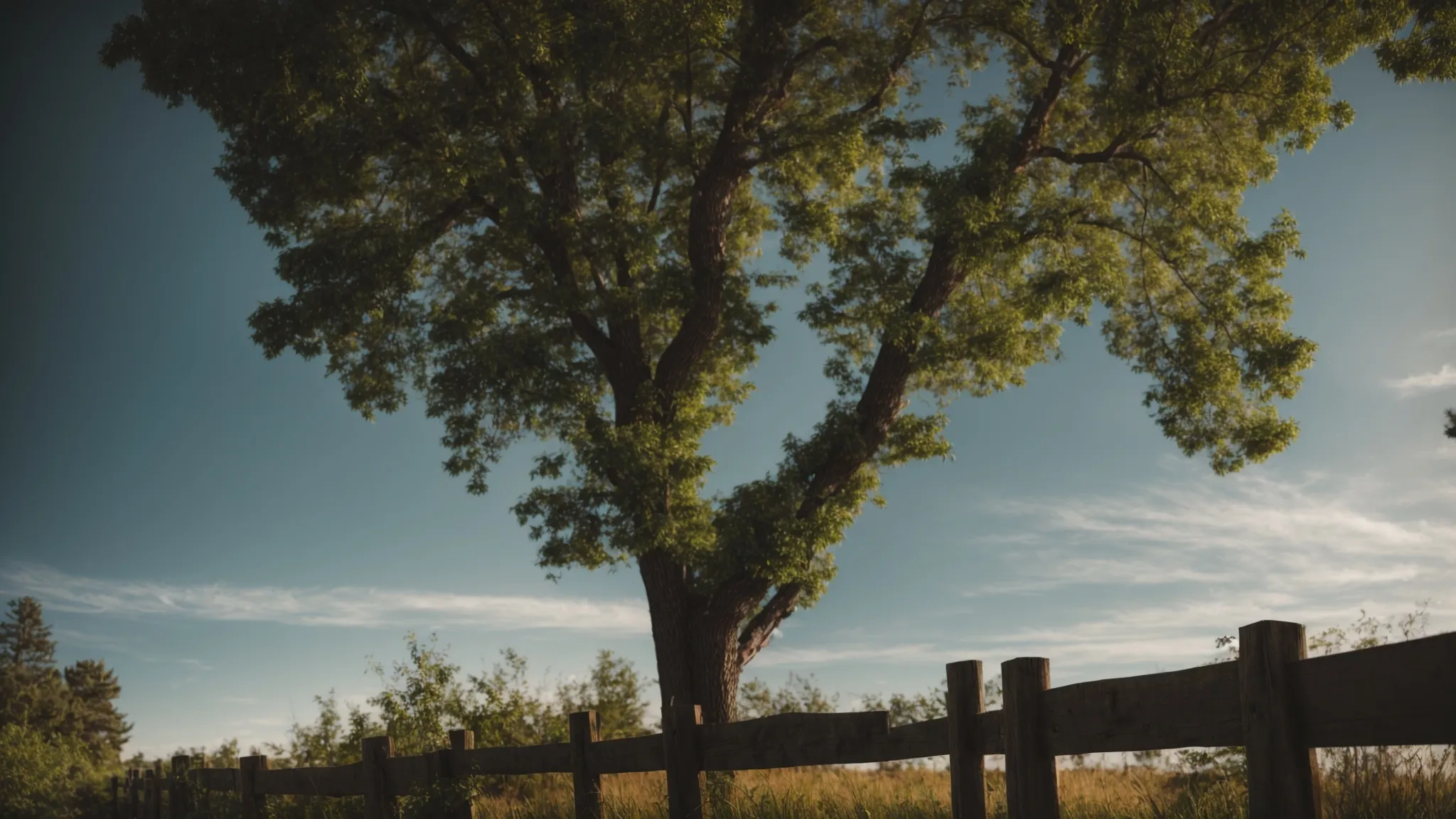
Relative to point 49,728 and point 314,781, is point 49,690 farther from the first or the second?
point 314,781

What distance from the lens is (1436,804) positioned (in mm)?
6727

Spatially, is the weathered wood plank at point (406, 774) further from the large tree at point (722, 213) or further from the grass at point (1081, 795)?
the large tree at point (722, 213)

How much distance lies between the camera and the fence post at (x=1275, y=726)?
184 inches

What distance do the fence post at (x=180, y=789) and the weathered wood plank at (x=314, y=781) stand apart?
11.9ft

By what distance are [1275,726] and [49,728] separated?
69.1 meters

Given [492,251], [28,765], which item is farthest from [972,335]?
[28,765]

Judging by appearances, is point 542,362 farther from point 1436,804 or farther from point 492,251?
point 1436,804

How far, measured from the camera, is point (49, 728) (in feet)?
195

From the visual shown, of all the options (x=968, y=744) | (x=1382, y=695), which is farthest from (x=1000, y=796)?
(x=1382, y=695)

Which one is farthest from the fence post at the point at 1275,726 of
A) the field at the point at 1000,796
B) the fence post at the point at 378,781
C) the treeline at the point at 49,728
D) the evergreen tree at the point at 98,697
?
the evergreen tree at the point at 98,697

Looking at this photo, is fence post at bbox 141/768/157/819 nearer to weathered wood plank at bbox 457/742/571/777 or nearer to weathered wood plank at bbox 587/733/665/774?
weathered wood plank at bbox 457/742/571/777

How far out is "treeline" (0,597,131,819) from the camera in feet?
81.3

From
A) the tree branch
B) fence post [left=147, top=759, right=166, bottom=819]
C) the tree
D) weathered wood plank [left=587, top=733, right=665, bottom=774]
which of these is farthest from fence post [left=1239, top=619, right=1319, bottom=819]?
the tree

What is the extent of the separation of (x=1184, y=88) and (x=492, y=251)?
1113cm
